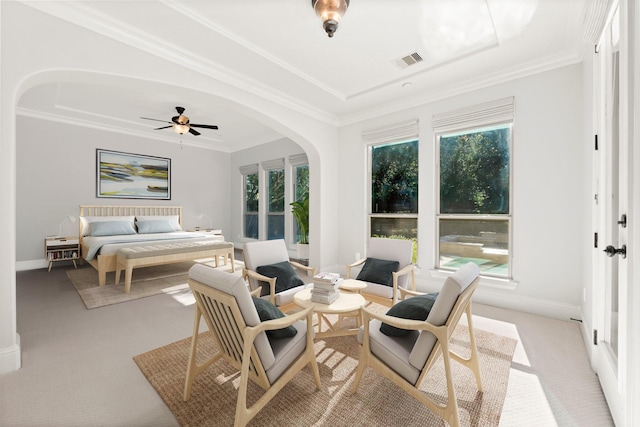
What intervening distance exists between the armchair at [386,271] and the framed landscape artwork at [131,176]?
5.84 meters

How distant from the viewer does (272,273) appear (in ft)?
9.79

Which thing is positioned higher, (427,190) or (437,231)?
(427,190)

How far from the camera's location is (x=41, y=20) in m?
2.18

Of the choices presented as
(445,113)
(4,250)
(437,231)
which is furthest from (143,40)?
(437,231)

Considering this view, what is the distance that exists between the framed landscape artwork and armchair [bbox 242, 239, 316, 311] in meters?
5.02

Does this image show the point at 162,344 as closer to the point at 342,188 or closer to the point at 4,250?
the point at 4,250

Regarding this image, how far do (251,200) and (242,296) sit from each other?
6.60 metres

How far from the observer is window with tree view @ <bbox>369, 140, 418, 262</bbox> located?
4.37m

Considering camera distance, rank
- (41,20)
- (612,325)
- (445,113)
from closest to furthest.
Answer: (612,325) < (41,20) < (445,113)

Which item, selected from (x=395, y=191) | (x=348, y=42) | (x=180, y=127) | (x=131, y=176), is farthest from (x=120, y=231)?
(x=348, y=42)

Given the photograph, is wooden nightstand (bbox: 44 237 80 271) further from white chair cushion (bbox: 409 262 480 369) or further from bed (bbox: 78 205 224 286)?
white chair cushion (bbox: 409 262 480 369)

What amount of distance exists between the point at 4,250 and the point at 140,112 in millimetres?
4090

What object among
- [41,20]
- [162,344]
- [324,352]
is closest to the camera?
[41,20]

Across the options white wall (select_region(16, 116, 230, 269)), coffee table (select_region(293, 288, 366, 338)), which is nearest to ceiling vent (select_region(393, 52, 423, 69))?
coffee table (select_region(293, 288, 366, 338))
